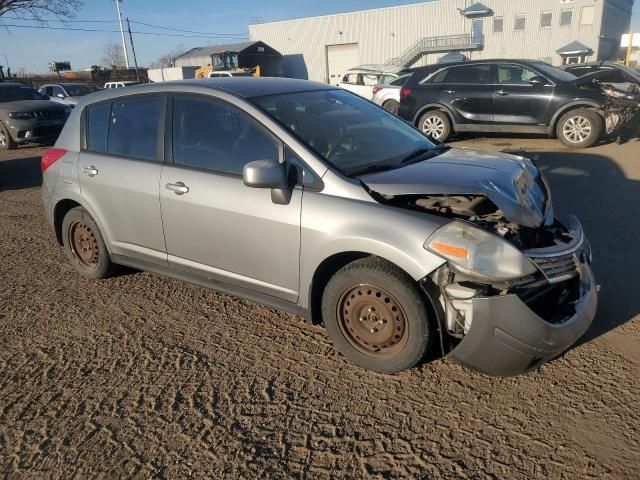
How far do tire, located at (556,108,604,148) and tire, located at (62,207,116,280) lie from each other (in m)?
8.65

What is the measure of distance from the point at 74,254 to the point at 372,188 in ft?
10.2

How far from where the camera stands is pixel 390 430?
2.54 metres

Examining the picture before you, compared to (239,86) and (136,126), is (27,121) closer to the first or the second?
(136,126)

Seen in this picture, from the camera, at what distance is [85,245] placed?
180 inches

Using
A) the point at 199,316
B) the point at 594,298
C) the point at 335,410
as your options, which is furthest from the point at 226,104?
the point at 594,298

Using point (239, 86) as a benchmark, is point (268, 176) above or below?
below

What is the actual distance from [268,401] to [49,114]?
1286 centimetres

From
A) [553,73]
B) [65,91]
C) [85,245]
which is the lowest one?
[85,245]

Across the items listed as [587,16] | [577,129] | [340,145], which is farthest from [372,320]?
[587,16]

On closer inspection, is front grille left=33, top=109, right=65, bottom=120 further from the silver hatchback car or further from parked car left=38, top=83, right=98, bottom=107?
the silver hatchback car

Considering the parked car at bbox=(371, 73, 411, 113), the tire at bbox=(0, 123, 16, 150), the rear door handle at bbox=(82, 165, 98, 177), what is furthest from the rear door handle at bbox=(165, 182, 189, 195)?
the tire at bbox=(0, 123, 16, 150)

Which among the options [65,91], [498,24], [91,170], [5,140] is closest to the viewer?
[91,170]

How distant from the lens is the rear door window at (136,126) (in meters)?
3.84

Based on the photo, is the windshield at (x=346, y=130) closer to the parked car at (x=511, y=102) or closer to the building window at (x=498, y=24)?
the parked car at (x=511, y=102)
